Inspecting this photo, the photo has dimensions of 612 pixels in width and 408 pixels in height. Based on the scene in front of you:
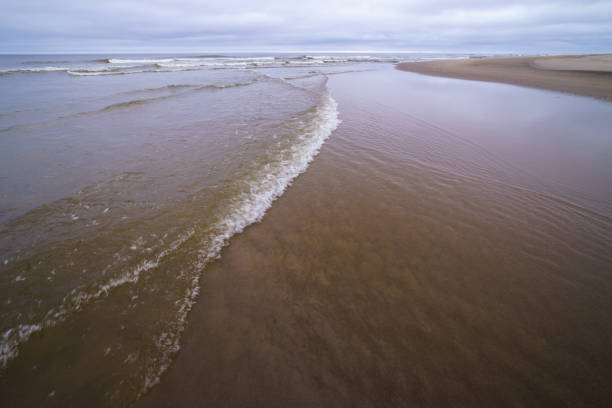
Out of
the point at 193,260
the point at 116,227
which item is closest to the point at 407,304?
the point at 193,260

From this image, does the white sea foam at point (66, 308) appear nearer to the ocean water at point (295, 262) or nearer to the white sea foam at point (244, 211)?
the ocean water at point (295, 262)

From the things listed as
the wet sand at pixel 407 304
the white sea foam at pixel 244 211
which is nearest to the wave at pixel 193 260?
the white sea foam at pixel 244 211

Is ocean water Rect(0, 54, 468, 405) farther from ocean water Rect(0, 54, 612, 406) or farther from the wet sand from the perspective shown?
the wet sand

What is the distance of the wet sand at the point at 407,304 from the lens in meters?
1.97

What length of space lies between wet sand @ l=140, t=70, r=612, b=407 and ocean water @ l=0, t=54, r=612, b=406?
2 centimetres

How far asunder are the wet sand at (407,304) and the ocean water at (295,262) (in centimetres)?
2

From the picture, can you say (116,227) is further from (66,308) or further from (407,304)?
(407,304)

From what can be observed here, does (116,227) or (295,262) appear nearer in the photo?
(295,262)

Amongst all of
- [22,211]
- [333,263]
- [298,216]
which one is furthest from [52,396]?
→ [22,211]

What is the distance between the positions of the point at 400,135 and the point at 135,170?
6923 mm

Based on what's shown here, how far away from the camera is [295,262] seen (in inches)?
120

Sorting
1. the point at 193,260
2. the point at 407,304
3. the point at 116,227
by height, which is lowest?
the point at 407,304

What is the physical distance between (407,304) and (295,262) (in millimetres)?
1374

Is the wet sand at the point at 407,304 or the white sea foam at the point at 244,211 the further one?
the white sea foam at the point at 244,211
